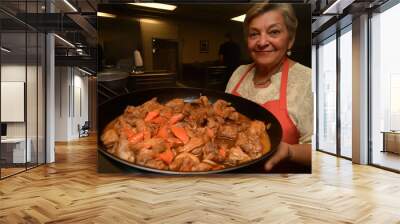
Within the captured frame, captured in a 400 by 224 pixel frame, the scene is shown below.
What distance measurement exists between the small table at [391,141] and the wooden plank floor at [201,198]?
1.63 ft

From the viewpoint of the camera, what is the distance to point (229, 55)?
6.36m

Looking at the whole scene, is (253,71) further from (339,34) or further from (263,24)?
(339,34)

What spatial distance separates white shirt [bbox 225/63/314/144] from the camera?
249 inches

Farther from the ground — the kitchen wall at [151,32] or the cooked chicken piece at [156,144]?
the kitchen wall at [151,32]

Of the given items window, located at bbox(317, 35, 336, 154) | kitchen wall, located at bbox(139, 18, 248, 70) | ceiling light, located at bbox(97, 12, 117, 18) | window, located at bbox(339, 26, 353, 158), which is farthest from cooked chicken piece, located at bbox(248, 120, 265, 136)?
window, located at bbox(317, 35, 336, 154)

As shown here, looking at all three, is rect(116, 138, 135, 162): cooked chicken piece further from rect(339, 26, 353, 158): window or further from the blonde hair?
rect(339, 26, 353, 158): window

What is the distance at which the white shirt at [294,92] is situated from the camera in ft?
20.8

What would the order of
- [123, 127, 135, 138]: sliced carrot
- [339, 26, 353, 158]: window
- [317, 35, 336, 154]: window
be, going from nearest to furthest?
1. [123, 127, 135, 138]: sliced carrot
2. [339, 26, 353, 158]: window
3. [317, 35, 336, 154]: window

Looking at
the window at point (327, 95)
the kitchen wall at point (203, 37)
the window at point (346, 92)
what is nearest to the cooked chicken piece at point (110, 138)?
the kitchen wall at point (203, 37)

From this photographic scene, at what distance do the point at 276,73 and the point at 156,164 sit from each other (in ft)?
8.26

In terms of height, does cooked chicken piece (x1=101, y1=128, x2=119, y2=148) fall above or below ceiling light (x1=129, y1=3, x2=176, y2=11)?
below

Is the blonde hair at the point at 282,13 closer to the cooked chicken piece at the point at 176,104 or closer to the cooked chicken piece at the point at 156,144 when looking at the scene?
the cooked chicken piece at the point at 176,104

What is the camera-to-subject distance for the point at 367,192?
5066 mm

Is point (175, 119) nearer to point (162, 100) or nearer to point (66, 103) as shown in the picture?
point (162, 100)
